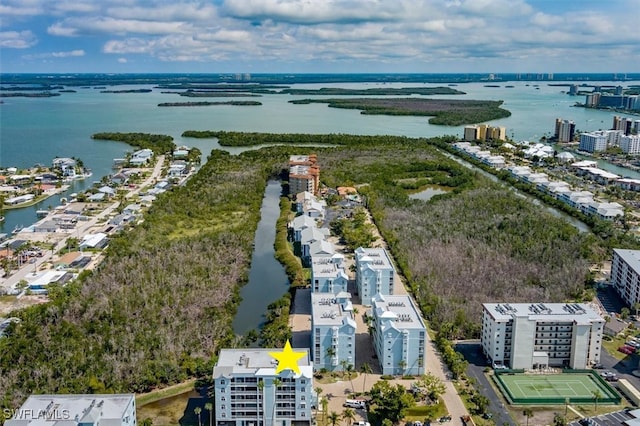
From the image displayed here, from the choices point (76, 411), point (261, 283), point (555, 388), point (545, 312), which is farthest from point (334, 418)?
point (261, 283)

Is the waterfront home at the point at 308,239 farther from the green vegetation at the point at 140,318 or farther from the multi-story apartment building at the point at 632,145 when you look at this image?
the multi-story apartment building at the point at 632,145

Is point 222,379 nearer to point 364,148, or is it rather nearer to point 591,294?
point 591,294

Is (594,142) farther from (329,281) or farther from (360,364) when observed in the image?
(360,364)

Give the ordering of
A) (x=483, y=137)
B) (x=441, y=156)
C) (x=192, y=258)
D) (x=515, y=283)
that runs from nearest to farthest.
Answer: (x=515, y=283) < (x=192, y=258) < (x=441, y=156) < (x=483, y=137)

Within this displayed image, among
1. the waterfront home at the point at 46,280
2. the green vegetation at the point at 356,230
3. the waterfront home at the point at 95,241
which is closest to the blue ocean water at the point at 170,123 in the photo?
the waterfront home at the point at 95,241

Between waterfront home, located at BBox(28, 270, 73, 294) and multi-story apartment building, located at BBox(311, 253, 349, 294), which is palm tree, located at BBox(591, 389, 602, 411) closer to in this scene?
multi-story apartment building, located at BBox(311, 253, 349, 294)

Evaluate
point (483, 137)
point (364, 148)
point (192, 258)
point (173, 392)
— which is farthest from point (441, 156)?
point (173, 392)
